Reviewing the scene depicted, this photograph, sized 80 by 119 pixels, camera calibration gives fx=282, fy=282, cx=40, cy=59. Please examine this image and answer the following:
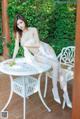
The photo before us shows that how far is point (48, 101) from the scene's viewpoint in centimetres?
398

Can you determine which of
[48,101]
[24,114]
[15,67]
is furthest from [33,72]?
[48,101]

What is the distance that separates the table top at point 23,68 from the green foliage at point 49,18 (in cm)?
209

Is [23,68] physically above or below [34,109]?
above

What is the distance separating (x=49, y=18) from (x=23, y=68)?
243 cm

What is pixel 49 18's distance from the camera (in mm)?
5695

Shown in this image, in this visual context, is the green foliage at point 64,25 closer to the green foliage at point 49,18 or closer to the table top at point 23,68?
the green foliage at point 49,18

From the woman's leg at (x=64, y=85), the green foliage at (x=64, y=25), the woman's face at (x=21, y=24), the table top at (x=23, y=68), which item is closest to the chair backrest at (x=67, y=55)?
the woman's leg at (x=64, y=85)

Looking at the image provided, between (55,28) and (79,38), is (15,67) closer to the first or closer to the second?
(79,38)

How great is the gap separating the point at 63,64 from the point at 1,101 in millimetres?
1050

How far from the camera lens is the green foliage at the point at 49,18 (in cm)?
560

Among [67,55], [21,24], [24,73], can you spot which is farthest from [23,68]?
[67,55]

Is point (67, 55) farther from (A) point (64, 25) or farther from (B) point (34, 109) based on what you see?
(A) point (64, 25)

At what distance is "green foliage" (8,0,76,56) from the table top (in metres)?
2.09

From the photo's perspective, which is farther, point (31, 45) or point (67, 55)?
point (67, 55)
